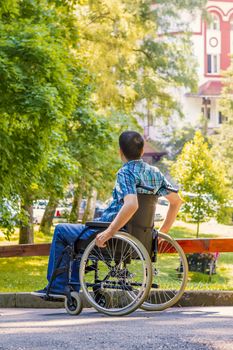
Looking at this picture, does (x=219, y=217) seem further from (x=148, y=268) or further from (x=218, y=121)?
(x=148, y=268)

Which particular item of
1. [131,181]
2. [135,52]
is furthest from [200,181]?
[131,181]

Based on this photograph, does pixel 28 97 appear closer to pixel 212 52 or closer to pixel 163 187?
pixel 163 187

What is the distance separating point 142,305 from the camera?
9023mm

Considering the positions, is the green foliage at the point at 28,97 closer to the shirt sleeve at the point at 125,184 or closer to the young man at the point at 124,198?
the young man at the point at 124,198

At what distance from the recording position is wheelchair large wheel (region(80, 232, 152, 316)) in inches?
330

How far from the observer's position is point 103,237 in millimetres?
8391

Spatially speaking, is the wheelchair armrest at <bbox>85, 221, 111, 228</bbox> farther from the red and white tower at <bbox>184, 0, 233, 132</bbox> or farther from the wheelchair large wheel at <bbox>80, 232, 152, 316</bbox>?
the red and white tower at <bbox>184, 0, 233, 132</bbox>

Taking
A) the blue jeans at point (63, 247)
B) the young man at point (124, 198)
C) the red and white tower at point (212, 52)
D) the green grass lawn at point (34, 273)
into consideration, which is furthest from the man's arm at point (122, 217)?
the red and white tower at point (212, 52)

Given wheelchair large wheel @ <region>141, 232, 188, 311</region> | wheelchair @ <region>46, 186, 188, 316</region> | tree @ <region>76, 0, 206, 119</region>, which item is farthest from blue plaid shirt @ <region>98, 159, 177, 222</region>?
tree @ <region>76, 0, 206, 119</region>

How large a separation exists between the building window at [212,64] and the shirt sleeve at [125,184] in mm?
89969

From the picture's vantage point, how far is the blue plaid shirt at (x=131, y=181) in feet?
27.9

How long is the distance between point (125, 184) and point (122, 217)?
0.99 feet

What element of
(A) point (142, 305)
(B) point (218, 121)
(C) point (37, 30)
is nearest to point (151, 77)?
(C) point (37, 30)

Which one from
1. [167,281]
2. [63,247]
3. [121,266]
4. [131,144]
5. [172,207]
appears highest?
[131,144]
